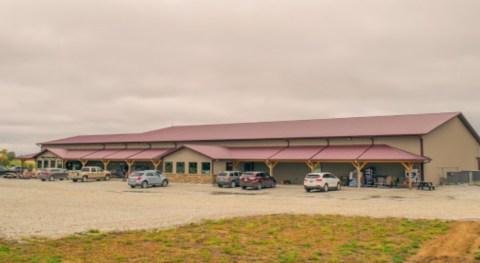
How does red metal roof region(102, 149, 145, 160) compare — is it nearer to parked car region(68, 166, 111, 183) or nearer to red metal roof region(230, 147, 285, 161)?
parked car region(68, 166, 111, 183)

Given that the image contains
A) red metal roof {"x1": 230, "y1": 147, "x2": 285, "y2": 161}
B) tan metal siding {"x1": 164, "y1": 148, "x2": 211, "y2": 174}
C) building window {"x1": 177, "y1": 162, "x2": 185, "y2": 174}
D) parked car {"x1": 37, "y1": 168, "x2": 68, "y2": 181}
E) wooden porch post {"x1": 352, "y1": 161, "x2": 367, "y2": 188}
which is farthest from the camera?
parked car {"x1": 37, "y1": 168, "x2": 68, "y2": 181}

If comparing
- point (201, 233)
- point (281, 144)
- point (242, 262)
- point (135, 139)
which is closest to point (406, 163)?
point (281, 144)

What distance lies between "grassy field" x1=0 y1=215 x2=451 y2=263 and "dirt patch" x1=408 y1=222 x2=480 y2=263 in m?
0.32

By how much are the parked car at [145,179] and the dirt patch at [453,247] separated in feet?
94.5

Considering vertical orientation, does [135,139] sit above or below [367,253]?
above

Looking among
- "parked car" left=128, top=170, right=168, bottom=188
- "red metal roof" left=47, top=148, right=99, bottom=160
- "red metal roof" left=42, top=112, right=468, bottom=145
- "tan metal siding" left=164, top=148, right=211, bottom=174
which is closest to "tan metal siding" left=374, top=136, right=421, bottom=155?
"red metal roof" left=42, top=112, right=468, bottom=145

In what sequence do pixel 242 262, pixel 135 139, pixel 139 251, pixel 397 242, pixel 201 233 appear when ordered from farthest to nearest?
pixel 135 139, pixel 201 233, pixel 397 242, pixel 139 251, pixel 242 262

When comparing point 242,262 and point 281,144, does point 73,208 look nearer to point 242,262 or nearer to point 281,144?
point 242,262

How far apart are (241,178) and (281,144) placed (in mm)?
12348

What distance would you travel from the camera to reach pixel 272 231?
545 inches

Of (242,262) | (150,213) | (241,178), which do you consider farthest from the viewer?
(241,178)

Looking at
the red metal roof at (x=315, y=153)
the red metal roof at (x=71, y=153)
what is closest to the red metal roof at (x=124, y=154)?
the red metal roof at (x=71, y=153)

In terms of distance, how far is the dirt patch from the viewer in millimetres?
10180

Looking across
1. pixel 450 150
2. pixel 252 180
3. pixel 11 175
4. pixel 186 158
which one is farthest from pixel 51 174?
pixel 450 150
